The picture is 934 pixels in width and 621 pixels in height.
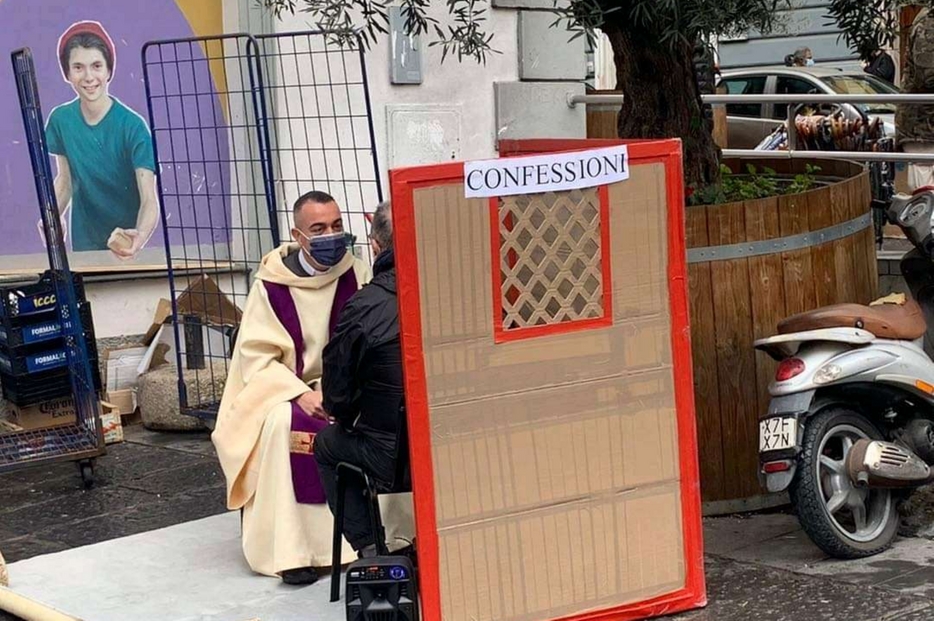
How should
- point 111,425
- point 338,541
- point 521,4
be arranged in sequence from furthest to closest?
point 521,4, point 111,425, point 338,541

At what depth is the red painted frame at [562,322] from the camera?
182 inches

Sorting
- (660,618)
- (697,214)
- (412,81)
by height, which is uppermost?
(412,81)

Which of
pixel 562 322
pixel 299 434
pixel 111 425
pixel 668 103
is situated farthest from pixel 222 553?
pixel 668 103

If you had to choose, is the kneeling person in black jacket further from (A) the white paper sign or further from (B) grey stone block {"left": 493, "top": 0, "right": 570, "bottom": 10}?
(B) grey stone block {"left": 493, "top": 0, "right": 570, "bottom": 10}

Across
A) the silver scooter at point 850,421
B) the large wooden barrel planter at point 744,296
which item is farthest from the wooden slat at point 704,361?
the silver scooter at point 850,421

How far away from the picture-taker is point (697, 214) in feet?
18.9

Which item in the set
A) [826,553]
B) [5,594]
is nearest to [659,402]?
[826,553]

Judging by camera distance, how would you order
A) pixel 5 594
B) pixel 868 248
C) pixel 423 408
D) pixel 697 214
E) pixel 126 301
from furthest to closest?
pixel 126 301, pixel 868 248, pixel 697 214, pixel 5 594, pixel 423 408

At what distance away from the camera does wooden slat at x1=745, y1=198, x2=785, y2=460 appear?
229 inches

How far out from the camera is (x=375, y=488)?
498cm

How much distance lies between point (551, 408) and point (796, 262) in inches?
63.9

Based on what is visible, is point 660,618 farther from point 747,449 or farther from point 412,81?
point 412,81

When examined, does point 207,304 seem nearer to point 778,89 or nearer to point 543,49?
point 543,49

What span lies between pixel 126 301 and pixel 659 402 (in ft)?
13.7
